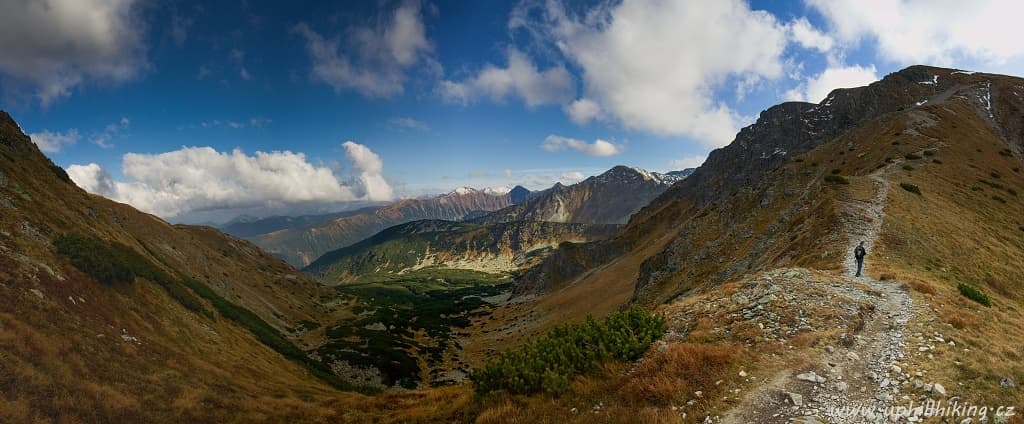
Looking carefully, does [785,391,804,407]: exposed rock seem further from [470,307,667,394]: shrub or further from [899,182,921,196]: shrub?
[899,182,921,196]: shrub

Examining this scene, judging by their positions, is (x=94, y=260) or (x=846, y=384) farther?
(x=94, y=260)

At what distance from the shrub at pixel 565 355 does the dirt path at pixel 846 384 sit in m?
4.37

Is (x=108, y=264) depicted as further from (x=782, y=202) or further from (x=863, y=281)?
(x=782, y=202)

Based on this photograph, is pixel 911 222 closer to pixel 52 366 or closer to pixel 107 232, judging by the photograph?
pixel 52 366

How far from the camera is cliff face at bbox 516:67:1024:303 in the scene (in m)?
42.1

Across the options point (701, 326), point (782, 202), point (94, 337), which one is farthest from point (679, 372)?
point (782, 202)

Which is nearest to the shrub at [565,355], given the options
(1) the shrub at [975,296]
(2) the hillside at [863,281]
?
(2) the hillside at [863,281]

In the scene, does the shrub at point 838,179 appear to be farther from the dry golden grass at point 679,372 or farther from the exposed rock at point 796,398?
the exposed rock at point 796,398

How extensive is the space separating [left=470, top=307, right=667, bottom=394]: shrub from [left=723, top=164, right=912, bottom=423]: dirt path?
4.37 meters

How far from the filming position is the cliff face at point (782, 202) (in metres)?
42.1

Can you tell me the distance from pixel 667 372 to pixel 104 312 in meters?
40.1

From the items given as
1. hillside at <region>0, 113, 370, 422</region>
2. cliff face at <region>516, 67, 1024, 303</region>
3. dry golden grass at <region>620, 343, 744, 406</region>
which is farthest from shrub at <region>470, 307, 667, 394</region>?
cliff face at <region>516, 67, 1024, 303</region>

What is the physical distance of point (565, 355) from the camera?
14758 mm

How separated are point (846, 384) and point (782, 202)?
52486mm
